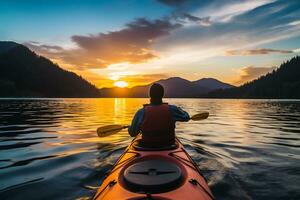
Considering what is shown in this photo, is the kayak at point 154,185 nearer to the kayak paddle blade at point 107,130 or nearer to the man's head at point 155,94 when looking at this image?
the man's head at point 155,94

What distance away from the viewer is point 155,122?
6.54 m

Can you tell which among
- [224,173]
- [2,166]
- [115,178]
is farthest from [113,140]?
[115,178]

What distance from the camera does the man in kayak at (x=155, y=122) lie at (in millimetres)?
6508

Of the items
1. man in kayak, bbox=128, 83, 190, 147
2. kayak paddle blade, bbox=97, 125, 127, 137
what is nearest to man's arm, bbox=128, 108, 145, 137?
man in kayak, bbox=128, 83, 190, 147

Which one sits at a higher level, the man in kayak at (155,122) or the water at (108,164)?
the man in kayak at (155,122)

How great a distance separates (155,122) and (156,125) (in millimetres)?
79

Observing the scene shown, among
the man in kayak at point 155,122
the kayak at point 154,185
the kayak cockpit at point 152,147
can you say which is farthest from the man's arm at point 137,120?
the kayak at point 154,185

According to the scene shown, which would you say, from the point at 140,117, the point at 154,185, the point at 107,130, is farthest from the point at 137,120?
the point at 107,130

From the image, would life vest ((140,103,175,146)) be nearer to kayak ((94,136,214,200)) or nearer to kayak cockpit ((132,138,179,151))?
kayak cockpit ((132,138,179,151))

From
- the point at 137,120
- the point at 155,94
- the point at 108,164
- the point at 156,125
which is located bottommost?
the point at 108,164

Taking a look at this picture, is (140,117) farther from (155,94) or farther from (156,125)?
(155,94)

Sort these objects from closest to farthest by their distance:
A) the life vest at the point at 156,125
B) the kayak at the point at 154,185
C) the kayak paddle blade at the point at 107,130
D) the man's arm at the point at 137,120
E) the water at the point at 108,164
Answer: the kayak at the point at 154,185 < the life vest at the point at 156,125 < the man's arm at the point at 137,120 < the water at the point at 108,164 < the kayak paddle blade at the point at 107,130

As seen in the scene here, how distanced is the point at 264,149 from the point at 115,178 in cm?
899

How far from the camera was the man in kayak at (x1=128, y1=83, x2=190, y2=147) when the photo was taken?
6.51 meters
